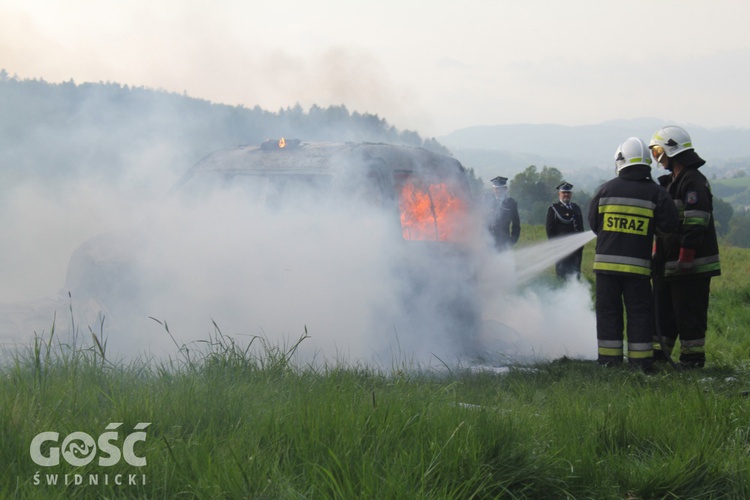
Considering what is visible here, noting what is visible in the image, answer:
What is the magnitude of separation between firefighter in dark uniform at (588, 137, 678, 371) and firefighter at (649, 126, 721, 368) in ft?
1.58

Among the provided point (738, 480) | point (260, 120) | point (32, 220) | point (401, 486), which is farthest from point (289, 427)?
point (260, 120)

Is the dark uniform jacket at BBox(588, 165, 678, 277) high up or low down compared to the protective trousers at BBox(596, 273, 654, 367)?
up

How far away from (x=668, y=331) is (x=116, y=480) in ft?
20.8

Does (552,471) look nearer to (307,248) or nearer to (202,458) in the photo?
(202,458)

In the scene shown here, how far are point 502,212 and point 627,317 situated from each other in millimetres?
5085

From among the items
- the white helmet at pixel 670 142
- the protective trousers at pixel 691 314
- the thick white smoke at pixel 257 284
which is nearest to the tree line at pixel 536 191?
the white helmet at pixel 670 142

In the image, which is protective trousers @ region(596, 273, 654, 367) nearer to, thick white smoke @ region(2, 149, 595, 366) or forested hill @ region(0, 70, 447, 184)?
thick white smoke @ region(2, 149, 595, 366)

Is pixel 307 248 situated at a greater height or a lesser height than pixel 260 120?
lesser

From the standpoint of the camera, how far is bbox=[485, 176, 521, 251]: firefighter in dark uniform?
11.7m

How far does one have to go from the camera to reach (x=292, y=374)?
191 inches

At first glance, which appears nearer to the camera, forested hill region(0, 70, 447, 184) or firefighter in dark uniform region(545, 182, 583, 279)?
forested hill region(0, 70, 447, 184)

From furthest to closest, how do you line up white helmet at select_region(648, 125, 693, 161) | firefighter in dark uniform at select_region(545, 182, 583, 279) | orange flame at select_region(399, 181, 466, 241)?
firefighter in dark uniform at select_region(545, 182, 583, 279)
white helmet at select_region(648, 125, 693, 161)
orange flame at select_region(399, 181, 466, 241)

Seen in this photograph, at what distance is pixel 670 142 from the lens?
7688 millimetres
